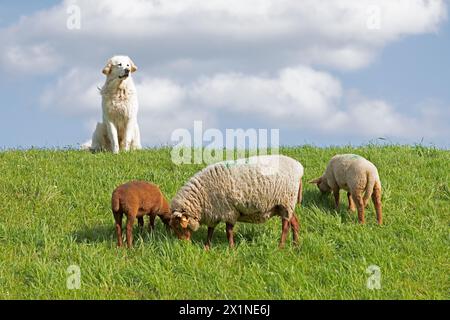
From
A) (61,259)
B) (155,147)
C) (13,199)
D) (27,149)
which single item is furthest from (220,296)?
(27,149)

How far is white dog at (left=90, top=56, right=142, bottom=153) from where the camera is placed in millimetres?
15164

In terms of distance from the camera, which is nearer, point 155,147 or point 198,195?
point 198,195

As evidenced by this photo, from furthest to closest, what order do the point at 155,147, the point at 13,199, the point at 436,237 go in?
the point at 155,147, the point at 13,199, the point at 436,237

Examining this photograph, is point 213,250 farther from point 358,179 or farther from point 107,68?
point 107,68

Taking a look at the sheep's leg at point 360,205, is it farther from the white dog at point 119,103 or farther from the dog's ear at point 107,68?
the dog's ear at point 107,68

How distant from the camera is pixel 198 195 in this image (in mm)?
9000

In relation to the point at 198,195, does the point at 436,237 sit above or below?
below

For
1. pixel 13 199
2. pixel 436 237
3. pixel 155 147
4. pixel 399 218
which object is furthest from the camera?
pixel 155 147

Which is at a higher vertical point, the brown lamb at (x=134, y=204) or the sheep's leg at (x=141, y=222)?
the brown lamb at (x=134, y=204)

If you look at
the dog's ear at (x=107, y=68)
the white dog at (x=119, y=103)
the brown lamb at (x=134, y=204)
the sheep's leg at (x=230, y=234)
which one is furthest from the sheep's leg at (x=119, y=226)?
the dog's ear at (x=107, y=68)

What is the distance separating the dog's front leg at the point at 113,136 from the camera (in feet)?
50.1

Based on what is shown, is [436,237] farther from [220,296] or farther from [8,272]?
[8,272]

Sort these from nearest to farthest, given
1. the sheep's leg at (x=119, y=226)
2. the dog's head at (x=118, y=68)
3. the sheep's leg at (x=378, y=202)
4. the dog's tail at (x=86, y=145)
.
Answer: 1. the sheep's leg at (x=119, y=226)
2. the sheep's leg at (x=378, y=202)
3. the dog's head at (x=118, y=68)
4. the dog's tail at (x=86, y=145)
